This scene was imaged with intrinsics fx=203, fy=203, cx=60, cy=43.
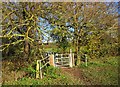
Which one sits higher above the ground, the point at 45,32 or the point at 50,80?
the point at 45,32

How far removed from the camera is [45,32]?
6.58 metres

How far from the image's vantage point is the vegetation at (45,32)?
6.01 metres

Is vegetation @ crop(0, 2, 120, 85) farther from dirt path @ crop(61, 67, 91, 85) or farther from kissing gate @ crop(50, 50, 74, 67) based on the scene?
kissing gate @ crop(50, 50, 74, 67)

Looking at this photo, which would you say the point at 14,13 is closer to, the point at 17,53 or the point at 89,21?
the point at 17,53

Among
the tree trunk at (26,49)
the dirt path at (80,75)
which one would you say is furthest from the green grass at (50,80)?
the tree trunk at (26,49)

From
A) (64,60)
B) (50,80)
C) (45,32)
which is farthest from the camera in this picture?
(64,60)

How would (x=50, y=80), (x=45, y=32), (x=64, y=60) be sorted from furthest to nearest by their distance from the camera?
(x=64, y=60) → (x=45, y=32) → (x=50, y=80)

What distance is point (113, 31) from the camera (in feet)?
30.4

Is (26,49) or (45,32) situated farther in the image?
(26,49)

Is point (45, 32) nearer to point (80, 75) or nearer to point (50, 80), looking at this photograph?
point (50, 80)

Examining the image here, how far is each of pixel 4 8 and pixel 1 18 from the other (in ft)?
1.05

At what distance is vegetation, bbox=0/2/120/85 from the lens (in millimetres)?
6008

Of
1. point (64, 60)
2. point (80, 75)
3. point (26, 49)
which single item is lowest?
point (80, 75)

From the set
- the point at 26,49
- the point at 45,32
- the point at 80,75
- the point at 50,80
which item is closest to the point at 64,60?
the point at 80,75
